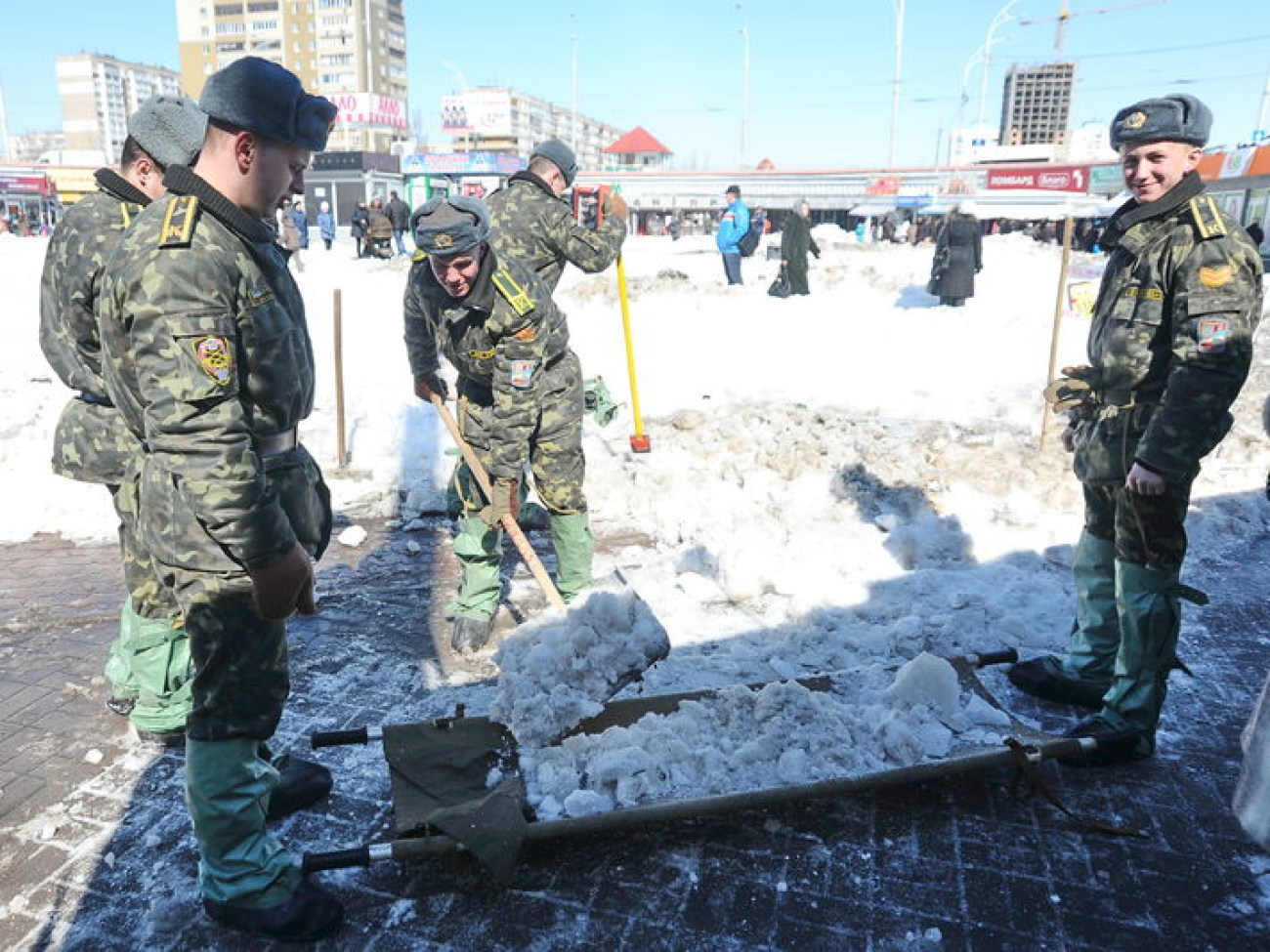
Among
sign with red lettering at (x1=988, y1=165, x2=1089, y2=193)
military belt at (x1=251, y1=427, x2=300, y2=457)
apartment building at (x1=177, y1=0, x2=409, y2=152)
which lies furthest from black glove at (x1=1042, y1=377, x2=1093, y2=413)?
apartment building at (x1=177, y1=0, x2=409, y2=152)

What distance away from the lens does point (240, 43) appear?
89.5 metres

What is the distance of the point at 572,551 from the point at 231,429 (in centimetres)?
252

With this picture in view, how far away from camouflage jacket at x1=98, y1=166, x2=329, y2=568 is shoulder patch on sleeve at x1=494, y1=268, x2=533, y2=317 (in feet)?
5.26

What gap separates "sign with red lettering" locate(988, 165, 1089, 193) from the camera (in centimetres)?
3700

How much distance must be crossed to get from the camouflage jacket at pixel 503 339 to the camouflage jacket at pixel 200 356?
1600mm

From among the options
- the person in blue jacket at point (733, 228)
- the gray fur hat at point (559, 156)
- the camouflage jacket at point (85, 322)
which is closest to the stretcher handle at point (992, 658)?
the camouflage jacket at point (85, 322)

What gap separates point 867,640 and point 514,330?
210 centimetres

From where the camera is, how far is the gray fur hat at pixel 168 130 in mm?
3084

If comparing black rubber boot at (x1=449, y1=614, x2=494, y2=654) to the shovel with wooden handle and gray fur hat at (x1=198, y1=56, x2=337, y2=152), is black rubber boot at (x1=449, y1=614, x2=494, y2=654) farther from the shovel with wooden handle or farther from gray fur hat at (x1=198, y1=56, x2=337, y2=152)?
gray fur hat at (x1=198, y1=56, x2=337, y2=152)

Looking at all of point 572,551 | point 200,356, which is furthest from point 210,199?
point 572,551

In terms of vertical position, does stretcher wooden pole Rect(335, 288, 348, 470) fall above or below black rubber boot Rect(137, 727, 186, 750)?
above

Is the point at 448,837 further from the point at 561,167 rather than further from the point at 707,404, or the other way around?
the point at 707,404

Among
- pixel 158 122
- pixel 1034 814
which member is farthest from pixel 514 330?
pixel 1034 814

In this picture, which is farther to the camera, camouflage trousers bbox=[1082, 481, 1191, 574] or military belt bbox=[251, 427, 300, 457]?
camouflage trousers bbox=[1082, 481, 1191, 574]
